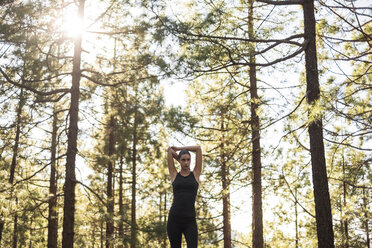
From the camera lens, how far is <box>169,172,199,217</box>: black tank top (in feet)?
12.5

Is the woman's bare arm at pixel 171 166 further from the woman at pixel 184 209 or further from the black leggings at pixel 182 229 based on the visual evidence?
the black leggings at pixel 182 229

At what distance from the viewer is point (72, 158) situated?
812cm

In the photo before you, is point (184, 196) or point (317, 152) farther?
point (317, 152)

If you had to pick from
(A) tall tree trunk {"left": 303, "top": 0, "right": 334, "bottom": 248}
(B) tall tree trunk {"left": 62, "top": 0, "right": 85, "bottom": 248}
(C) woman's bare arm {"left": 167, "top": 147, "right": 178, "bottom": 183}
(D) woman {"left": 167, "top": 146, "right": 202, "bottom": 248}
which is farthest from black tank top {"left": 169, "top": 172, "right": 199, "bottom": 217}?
(B) tall tree trunk {"left": 62, "top": 0, "right": 85, "bottom": 248}

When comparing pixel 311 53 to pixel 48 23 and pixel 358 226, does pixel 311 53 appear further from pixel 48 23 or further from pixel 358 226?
pixel 358 226

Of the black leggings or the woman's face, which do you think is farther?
the woman's face

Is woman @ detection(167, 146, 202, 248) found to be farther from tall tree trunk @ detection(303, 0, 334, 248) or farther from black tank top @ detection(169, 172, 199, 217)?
tall tree trunk @ detection(303, 0, 334, 248)

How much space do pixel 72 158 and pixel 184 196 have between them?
5.00 m

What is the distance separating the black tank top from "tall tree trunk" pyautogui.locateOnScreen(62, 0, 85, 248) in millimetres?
4816

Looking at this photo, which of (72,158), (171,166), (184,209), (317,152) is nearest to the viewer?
(184,209)

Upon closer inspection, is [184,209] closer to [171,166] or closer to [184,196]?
[184,196]

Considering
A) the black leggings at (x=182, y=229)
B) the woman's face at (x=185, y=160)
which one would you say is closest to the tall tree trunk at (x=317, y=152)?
the woman's face at (x=185, y=160)

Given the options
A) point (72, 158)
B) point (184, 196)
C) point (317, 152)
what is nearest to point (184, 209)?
point (184, 196)

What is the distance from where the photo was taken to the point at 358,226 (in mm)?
14422
